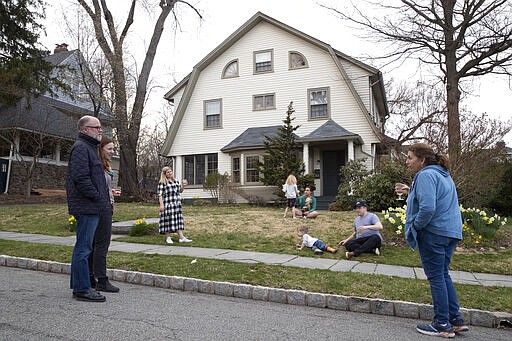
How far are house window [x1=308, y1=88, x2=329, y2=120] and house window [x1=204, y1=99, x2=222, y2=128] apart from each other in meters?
5.28

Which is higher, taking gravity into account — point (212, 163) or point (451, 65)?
point (451, 65)

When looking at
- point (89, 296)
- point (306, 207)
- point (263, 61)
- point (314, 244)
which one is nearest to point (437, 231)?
point (89, 296)

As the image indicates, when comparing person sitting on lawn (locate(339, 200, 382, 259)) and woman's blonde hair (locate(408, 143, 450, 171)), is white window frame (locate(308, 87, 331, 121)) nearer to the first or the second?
person sitting on lawn (locate(339, 200, 382, 259))

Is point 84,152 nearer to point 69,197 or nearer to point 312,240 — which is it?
point 69,197

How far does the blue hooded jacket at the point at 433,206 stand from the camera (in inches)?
163

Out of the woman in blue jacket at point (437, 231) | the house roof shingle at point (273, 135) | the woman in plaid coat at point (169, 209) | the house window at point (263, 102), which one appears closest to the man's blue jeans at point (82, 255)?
the woman in blue jacket at point (437, 231)

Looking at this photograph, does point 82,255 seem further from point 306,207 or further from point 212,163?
point 212,163

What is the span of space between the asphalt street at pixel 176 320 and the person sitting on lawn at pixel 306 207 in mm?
7706

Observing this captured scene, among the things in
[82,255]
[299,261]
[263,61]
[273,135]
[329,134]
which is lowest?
[299,261]

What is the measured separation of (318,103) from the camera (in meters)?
22.0

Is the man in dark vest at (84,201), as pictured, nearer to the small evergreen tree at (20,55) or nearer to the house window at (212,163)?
the small evergreen tree at (20,55)

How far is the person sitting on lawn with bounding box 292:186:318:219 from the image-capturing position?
13133 millimetres

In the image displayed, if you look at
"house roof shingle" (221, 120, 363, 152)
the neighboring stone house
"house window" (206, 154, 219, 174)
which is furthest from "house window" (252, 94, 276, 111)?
the neighboring stone house

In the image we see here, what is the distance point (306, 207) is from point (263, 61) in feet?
39.5
